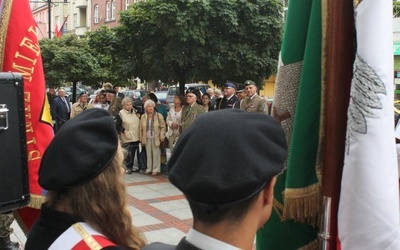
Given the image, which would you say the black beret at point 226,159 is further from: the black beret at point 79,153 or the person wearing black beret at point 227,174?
the black beret at point 79,153

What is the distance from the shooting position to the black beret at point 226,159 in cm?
108

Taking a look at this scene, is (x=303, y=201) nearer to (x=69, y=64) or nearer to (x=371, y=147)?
(x=371, y=147)

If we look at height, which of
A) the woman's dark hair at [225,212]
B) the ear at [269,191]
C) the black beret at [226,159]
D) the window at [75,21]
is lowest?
the woman's dark hair at [225,212]

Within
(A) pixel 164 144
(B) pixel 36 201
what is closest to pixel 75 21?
(A) pixel 164 144

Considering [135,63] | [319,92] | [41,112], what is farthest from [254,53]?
[319,92]

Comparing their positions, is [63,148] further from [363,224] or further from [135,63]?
[135,63]

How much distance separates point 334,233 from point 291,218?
190 millimetres

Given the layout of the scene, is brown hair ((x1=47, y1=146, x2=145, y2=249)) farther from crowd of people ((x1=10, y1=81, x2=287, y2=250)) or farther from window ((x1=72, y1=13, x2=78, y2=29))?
window ((x1=72, y1=13, x2=78, y2=29))

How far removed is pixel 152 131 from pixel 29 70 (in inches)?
270

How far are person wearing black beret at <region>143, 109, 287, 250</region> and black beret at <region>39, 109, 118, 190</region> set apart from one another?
58 centimetres

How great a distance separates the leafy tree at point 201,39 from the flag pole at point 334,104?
7.36 metres

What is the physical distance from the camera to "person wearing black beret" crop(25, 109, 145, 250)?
1.63 meters

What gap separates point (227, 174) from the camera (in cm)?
A: 108

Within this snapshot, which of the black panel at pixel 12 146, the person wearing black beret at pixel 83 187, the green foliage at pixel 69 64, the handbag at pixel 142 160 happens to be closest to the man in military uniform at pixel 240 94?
the handbag at pixel 142 160
